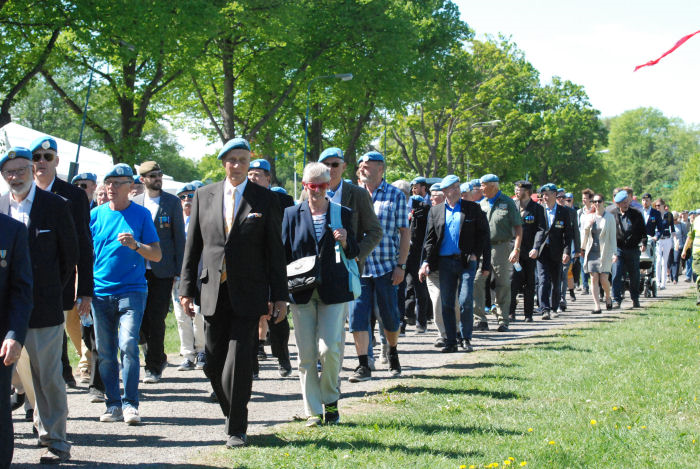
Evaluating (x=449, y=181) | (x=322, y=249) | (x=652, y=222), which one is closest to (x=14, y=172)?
(x=322, y=249)

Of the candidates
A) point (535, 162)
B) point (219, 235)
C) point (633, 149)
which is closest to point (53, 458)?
point (219, 235)

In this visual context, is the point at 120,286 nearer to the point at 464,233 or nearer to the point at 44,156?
the point at 44,156

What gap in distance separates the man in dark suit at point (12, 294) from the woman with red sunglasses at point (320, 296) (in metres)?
2.33

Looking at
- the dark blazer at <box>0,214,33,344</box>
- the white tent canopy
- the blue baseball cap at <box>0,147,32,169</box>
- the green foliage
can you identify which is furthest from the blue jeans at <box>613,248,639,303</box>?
the green foliage

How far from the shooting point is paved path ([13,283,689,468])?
5957mm

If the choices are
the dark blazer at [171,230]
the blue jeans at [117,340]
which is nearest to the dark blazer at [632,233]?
the dark blazer at [171,230]

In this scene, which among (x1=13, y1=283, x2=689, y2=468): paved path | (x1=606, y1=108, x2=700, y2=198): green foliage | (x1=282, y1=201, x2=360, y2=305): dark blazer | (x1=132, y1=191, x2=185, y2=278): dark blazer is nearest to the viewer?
(x1=13, y1=283, x2=689, y2=468): paved path

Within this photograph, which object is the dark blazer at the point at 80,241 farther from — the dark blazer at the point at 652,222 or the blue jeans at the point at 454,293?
the dark blazer at the point at 652,222

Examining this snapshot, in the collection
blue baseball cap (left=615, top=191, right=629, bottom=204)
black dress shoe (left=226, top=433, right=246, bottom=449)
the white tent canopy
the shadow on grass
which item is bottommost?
the shadow on grass

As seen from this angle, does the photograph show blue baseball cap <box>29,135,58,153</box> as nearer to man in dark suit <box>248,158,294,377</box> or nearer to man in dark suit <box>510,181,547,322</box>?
man in dark suit <box>248,158,294,377</box>

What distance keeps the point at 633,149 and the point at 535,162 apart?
57252 mm

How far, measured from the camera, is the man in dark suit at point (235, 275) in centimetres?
600

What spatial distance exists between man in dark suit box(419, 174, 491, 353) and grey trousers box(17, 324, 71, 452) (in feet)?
18.3

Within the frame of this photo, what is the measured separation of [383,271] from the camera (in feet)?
29.6
